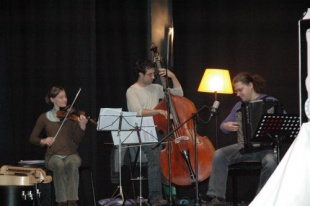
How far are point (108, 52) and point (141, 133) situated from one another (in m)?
1.47

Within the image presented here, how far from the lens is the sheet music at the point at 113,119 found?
500 cm

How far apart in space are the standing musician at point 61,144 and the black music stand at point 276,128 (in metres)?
1.69

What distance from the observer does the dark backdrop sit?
625 centimetres

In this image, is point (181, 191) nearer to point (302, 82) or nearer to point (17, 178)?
point (17, 178)

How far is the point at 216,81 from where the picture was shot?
5844 millimetres

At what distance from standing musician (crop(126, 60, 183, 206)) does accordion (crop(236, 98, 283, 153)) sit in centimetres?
74

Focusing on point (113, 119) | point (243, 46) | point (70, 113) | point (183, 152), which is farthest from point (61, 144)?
point (243, 46)

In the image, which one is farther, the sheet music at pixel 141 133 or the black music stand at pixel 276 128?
the sheet music at pixel 141 133

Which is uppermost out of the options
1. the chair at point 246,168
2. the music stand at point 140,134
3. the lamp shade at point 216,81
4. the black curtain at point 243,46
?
the black curtain at point 243,46

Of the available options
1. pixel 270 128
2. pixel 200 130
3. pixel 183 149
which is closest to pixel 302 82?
pixel 270 128

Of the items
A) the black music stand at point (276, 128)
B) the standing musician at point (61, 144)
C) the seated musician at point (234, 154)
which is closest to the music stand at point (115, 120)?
the standing musician at point (61, 144)

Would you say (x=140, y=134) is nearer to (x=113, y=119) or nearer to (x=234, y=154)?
(x=113, y=119)

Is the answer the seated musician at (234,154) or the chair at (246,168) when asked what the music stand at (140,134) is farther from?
the chair at (246,168)

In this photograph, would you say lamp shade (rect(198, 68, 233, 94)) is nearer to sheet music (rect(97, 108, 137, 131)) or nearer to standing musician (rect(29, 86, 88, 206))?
sheet music (rect(97, 108, 137, 131))
